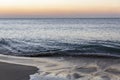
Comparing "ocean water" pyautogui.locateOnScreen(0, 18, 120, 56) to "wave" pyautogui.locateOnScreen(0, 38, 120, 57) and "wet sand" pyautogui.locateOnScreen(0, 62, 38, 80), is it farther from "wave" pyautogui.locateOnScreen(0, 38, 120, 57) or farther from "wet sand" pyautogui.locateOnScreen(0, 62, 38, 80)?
"wet sand" pyautogui.locateOnScreen(0, 62, 38, 80)

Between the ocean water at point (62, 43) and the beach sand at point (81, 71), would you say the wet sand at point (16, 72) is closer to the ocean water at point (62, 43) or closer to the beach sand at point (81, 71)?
the beach sand at point (81, 71)

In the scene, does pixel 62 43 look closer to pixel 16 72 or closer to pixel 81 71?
pixel 81 71

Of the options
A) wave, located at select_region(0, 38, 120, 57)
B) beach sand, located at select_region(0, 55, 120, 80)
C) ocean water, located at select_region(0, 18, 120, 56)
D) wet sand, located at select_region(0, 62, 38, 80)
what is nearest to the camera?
wet sand, located at select_region(0, 62, 38, 80)

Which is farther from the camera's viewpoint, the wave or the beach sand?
the wave

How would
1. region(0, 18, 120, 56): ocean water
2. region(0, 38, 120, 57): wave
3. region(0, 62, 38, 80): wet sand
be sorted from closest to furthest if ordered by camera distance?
region(0, 62, 38, 80): wet sand, region(0, 38, 120, 57): wave, region(0, 18, 120, 56): ocean water

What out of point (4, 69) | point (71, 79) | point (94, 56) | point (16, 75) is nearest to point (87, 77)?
point (71, 79)

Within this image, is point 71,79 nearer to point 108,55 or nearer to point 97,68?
point 97,68

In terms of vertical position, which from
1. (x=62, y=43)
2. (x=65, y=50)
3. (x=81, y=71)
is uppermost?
(x=62, y=43)

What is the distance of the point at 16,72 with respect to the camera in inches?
383

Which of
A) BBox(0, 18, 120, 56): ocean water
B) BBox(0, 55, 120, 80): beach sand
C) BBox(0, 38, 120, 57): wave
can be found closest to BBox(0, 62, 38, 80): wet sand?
BBox(0, 55, 120, 80): beach sand

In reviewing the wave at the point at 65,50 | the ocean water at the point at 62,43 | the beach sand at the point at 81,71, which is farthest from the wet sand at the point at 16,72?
the ocean water at the point at 62,43

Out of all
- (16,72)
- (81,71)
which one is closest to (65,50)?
(81,71)

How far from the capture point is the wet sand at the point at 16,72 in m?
8.86

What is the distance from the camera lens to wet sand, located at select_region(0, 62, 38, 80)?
8860mm
